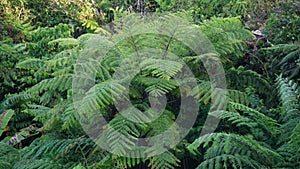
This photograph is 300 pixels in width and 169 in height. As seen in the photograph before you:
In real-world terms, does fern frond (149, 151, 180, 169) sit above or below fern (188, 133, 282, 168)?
below

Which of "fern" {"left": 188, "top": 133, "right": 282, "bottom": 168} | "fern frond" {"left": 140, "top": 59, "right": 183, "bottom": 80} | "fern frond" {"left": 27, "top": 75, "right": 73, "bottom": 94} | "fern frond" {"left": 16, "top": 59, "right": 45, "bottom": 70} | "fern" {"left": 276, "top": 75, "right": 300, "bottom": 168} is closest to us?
"fern" {"left": 188, "top": 133, "right": 282, "bottom": 168}

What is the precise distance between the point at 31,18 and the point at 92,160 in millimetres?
3848

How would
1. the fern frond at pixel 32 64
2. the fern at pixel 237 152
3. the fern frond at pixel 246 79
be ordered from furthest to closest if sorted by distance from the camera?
the fern frond at pixel 32 64 < the fern frond at pixel 246 79 < the fern at pixel 237 152

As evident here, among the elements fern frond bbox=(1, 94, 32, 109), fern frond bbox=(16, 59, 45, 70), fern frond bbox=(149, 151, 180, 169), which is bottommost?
fern frond bbox=(1, 94, 32, 109)

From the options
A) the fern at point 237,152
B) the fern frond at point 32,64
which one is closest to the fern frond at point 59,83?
the fern frond at point 32,64

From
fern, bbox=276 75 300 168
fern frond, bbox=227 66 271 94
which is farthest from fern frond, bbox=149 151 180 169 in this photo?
fern frond, bbox=227 66 271 94

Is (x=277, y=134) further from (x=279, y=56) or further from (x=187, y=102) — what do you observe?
(x=279, y=56)

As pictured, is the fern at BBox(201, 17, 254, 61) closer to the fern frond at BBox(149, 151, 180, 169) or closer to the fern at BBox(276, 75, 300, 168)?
the fern at BBox(276, 75, 300, 168)

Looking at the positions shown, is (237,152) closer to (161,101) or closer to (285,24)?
(161,101)

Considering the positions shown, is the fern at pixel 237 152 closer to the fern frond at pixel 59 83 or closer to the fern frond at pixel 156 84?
the fern frond at pixel 156 84

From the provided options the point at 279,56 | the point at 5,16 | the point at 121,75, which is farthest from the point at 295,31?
the point at 5,16

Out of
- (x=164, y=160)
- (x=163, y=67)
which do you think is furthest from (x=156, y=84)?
(x=164, y=160)

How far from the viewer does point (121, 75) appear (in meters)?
2.76

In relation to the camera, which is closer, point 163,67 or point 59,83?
point 163,67
